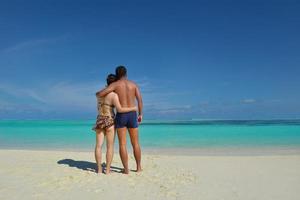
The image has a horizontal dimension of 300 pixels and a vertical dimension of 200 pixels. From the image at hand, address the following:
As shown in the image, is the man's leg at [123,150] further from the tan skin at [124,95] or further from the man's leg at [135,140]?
the man's leg at [135,140]

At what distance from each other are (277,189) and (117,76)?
3.38 meters

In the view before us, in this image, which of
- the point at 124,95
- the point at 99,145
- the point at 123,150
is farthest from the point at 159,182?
the point at 124,95

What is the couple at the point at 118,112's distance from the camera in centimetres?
550

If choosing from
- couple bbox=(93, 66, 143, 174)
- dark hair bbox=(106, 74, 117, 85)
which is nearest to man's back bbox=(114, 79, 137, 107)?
couple bbox=(93, 66, 143, 174)

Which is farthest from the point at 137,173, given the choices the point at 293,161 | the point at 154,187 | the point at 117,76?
the point at 293,161

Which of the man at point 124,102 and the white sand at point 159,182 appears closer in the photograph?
the white sand at point 159,182

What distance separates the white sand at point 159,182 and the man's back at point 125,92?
4.49 feet

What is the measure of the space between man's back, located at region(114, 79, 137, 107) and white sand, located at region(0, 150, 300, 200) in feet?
4.49

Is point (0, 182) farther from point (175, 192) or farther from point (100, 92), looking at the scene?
point (175, 192)

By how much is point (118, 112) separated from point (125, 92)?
407 millimetres

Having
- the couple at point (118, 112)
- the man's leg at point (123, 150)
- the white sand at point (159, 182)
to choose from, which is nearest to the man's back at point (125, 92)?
the couple at point (118, 112)

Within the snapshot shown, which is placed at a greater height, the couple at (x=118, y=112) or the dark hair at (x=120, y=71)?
the dark hair at (x=120, y=71)

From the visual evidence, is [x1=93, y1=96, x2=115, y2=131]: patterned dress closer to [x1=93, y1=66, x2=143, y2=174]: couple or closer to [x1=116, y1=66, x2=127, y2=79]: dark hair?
[x1=93, y1=66, x2=143, y2=174]: couple

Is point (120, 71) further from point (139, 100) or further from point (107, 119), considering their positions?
point (107, 119)
